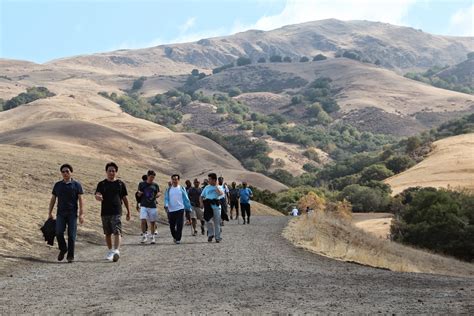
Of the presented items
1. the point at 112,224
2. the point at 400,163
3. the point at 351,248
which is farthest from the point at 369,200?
the point at 112,224

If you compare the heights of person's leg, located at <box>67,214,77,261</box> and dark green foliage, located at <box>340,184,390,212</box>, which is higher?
dark green foliage, located at <box>340,184,390,212</box>

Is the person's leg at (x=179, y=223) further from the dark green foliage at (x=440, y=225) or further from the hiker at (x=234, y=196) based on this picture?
the dark green foliage at (x=440, y=225)

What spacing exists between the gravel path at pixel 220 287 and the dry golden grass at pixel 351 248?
6.99 feet

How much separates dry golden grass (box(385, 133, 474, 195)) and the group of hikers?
182 ft

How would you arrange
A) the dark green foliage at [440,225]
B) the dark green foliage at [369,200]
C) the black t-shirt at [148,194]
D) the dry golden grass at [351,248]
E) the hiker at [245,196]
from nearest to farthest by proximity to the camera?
the dry golden grass at [351,248]
the black t-shirt at [148,194]
the hiker at [245,196]
the dark green foliage at [440,225]
the dark green foliage at [369,200]

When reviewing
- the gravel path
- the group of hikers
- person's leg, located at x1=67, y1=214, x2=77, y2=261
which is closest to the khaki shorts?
the group of hikers

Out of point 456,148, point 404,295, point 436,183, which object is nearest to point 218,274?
point 404,295

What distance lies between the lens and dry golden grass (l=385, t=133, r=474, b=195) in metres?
79.4

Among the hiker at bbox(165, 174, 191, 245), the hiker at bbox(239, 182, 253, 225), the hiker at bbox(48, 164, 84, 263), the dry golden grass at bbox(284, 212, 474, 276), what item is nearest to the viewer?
the hiker at bbox(48, 164, 84, 263)

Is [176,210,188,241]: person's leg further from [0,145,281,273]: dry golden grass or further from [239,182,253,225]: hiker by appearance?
[239,182,253,225]: hiker

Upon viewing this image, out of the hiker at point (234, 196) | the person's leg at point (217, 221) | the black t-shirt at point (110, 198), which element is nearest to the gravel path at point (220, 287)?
the black t-shirt at point (110, 198)

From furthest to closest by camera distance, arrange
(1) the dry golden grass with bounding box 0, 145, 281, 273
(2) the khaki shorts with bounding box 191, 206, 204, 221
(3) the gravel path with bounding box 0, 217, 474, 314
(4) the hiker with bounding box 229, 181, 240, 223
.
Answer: (4) the hiker with bounding box 229, 181, 240, 223
(2) the khaki shorts with bounding box 191, 206, 204, 221
(1) the dry golden grass with bounding box 0, 145, 281, 273
(3) the gravel path with bounding box 0, 217, 474, 314

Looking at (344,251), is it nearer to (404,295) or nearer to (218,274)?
(218,274)

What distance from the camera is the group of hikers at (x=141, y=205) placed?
13.3 m
